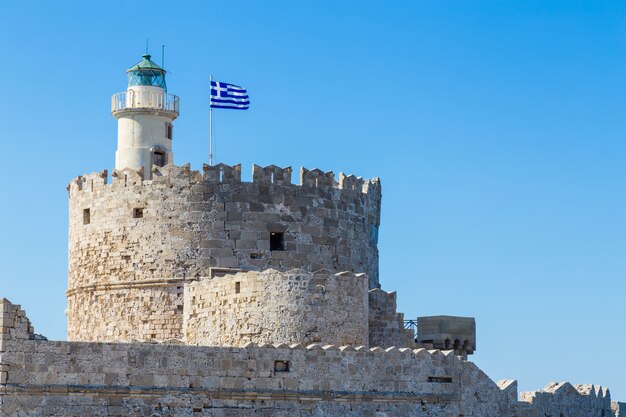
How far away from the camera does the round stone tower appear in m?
34.2

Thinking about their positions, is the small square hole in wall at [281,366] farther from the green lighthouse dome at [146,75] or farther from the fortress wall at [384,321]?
the green lighthouse dome at [146,75]

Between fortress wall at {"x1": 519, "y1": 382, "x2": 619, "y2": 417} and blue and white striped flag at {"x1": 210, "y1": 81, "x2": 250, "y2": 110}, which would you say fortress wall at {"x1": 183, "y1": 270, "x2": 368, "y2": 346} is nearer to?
fortress wall at {"x1": 519, "y1": 382, "x2": 619, "y2": 417}

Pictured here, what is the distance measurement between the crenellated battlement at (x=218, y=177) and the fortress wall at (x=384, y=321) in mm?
2799

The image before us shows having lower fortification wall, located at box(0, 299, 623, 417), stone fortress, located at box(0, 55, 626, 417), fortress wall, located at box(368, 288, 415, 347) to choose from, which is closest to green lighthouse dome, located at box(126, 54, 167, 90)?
stone fortress, located at box(0, 55, 626, 417)

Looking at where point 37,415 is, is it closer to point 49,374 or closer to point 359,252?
point 49,374

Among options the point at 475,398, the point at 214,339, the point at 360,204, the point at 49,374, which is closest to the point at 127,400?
the point at 49,374

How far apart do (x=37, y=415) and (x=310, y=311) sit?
5722 mm

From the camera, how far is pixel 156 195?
3453cm

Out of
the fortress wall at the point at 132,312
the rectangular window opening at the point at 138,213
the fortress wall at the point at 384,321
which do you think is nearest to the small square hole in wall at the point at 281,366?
the fortress wall at the point at 384,321

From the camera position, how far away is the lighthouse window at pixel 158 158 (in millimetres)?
37375

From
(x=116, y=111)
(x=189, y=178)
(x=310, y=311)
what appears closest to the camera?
(x=310, y=311)

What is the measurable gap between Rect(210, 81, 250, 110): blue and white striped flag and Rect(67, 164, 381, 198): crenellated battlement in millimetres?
2904

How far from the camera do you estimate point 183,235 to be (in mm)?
34250

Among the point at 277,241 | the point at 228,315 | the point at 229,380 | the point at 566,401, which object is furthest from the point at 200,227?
the point at 566,401
